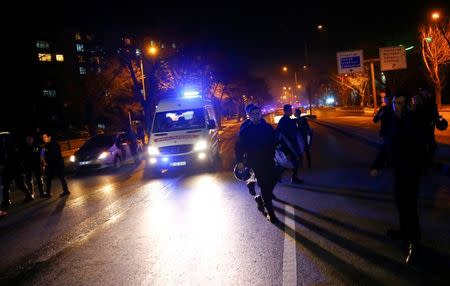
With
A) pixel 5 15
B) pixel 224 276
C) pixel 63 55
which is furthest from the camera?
pixel 63 55

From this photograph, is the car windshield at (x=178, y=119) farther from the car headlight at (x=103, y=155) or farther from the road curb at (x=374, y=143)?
the road curb at (x=374, y=143)

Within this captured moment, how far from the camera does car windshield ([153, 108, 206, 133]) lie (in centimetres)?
1440

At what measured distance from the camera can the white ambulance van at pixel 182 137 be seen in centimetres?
1347

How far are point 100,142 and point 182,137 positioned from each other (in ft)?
16.6

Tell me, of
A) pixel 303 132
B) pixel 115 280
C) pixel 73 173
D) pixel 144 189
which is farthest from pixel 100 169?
pixel 115 280

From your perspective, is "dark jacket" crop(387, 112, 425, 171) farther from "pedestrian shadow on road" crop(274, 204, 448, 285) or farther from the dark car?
the dark car

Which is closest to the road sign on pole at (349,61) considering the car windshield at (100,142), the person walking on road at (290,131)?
the car windshield at (100,142)

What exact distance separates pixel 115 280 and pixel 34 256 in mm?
1848

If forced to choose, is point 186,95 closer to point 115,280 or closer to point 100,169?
point 100,169

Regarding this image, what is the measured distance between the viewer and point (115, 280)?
4895mm

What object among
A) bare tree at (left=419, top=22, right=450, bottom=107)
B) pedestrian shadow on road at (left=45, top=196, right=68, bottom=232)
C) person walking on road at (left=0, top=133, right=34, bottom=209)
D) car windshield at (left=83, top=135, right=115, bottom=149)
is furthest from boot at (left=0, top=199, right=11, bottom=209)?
bare tree at (left=419, top=22, right=450, bottom=107)

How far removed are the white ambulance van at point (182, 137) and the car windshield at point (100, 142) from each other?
3.33m

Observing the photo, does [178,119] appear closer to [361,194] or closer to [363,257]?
[361,194]

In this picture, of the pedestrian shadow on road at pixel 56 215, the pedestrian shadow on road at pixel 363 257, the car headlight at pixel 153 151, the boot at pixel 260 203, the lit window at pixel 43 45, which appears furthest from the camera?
the lit window at pixel 43 45
